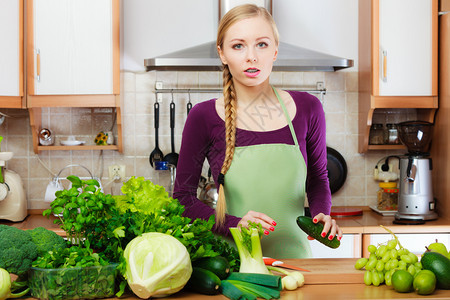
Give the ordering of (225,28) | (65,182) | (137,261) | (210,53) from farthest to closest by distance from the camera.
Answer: (65,182) → (210,53) → (225,28) → (137,261)

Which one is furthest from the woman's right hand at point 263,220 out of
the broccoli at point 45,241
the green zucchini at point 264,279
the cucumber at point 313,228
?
the broccoli at point 45,241

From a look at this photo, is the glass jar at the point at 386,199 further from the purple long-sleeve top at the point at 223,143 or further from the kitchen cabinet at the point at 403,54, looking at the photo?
the purple long-sleeve top at the point at 223,143

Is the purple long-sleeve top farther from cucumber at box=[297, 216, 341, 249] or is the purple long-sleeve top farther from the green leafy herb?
the green leafy herb

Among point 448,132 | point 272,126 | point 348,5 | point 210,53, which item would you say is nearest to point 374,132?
point 448,132

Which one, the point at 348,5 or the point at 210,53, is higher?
the point at 348,5

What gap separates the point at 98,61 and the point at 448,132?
1.87 meters

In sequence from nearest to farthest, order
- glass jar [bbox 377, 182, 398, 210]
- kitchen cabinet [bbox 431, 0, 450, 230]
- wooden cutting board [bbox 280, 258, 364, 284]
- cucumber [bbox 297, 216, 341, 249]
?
wooden cutting board [bbox 280, 258, 364, 284] < cucumber [bbox 297, 216, 341, 249] < kitchen cabinet [bbox 431, 0, 450, 230] < glass jar [bbox 377, 182, 398, 210]

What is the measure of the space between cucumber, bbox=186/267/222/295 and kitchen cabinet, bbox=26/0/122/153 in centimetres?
182

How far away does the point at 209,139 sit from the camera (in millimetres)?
1692

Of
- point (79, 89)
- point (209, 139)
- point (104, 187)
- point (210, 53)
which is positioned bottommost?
point (104, 187)

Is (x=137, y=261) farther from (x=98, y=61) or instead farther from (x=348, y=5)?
(x=348, y=5)

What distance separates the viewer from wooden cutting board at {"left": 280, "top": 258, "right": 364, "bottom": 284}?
3.99 feet

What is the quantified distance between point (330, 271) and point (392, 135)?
1914 millimetres

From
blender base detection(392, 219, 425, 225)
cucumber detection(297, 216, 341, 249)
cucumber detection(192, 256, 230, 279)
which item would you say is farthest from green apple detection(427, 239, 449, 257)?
blender base detection(392, 219, 425, 225)
